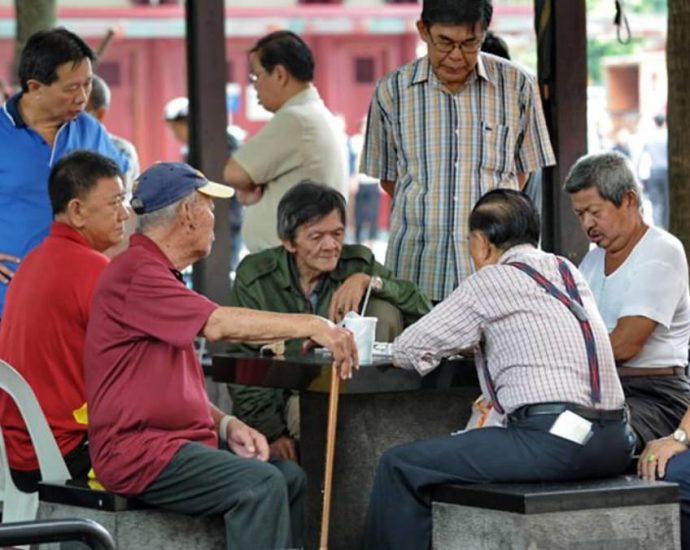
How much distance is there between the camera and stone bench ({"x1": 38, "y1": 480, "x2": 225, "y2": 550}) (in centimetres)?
568

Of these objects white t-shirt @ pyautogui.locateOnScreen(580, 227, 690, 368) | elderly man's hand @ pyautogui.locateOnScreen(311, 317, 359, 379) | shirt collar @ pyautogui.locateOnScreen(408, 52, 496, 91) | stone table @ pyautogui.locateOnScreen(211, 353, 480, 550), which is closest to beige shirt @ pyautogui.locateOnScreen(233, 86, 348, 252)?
shirt collar @ pyautogui.locateOnScreen(408, 52, 496, 91)

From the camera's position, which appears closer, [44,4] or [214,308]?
[214,308]

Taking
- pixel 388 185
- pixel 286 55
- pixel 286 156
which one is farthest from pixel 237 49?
pixel 388 185

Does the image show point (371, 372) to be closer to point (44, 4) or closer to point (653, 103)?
point (44, 4)

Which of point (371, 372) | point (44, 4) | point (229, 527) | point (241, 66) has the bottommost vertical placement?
point (229, 527)

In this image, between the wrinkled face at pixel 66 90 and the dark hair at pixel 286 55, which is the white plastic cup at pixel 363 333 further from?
the dark hair at pixel 286 55

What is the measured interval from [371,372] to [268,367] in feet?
1.54

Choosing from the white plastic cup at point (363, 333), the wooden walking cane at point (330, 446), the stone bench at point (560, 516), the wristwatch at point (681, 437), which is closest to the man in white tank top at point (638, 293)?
the wristwatch at point (681, 437)

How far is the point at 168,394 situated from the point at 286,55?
2961 mm

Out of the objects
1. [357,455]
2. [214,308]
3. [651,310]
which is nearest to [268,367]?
[357,455]

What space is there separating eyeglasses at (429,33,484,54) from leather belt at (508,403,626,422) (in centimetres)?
186

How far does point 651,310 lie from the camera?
649 centimetres

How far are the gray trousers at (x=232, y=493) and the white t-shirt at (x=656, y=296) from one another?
5.32ft

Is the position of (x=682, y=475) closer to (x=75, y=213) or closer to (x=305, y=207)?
(x=305, y=207)
